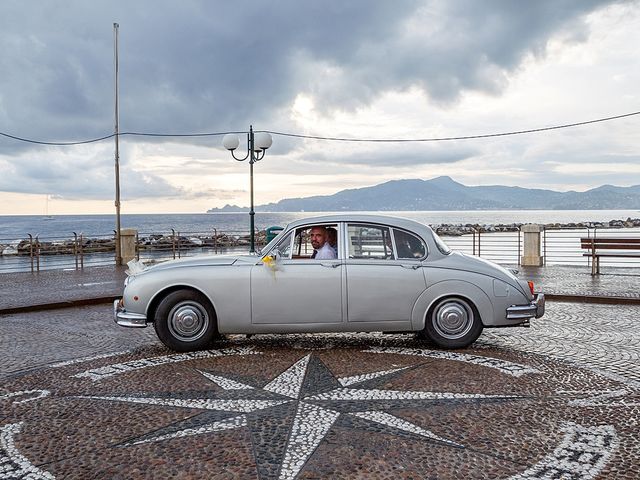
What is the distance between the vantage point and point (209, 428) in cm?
378

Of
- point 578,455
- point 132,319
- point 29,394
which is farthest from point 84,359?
point 578,455

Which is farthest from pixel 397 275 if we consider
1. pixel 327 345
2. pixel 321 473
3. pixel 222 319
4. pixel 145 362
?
pixel 321 473

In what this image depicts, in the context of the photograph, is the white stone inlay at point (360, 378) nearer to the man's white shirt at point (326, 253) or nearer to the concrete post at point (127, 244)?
the man's white shirt at point (326, 253)

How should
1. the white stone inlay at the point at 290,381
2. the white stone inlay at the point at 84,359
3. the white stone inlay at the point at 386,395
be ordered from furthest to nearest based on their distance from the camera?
the white stone inlay at the point at 84,359, the white stone inlay at the point at 290,381, the white stone inlay at the point at 386,395

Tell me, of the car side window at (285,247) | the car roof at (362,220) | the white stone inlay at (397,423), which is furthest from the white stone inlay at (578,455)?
the car side window at (285,247)

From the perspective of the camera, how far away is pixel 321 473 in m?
3.09

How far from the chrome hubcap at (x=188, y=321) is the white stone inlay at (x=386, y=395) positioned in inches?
85.8

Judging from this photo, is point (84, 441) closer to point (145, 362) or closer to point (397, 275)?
point (145, 362)

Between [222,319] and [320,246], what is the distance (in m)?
1.45

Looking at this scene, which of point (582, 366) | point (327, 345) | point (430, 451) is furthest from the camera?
point (327, 345)

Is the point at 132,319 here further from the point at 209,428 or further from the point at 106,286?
the point at 106,286

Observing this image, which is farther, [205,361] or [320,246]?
[320,246]

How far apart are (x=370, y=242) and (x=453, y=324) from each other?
1.35 m

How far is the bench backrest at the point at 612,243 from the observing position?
13430 millimetres
